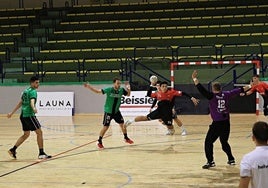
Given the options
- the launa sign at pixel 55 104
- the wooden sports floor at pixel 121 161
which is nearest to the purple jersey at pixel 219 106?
the wooden sports floor at pixel 121 161

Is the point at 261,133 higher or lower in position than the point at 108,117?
higher

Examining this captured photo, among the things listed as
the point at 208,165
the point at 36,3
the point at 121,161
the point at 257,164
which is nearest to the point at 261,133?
the point at 257,164

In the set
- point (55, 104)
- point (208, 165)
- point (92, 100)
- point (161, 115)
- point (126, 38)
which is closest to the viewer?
point (208, 165)

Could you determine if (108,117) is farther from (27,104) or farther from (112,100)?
(27,104)

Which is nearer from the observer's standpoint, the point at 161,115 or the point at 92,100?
the point at 161,115

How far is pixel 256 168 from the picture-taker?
4.18 m

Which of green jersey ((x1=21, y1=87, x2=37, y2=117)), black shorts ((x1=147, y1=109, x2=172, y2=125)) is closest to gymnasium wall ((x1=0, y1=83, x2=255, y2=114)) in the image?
black shorts ((x1=147, y1=109, x2=172, y2=125))

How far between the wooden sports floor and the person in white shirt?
11.3 ft

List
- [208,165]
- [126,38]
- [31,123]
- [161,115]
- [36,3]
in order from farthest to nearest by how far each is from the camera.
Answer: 1. [36,3]
2. [126,38]
3. [161,115]
4. [31,123]
5. [208,165]

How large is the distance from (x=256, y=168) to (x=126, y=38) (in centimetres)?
2432

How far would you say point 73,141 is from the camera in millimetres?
13820

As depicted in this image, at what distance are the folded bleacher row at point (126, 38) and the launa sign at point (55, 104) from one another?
1.28m

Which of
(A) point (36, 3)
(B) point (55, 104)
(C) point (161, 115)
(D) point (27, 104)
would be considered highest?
(A) point (36, 3)

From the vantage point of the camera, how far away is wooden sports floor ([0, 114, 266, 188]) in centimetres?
811
